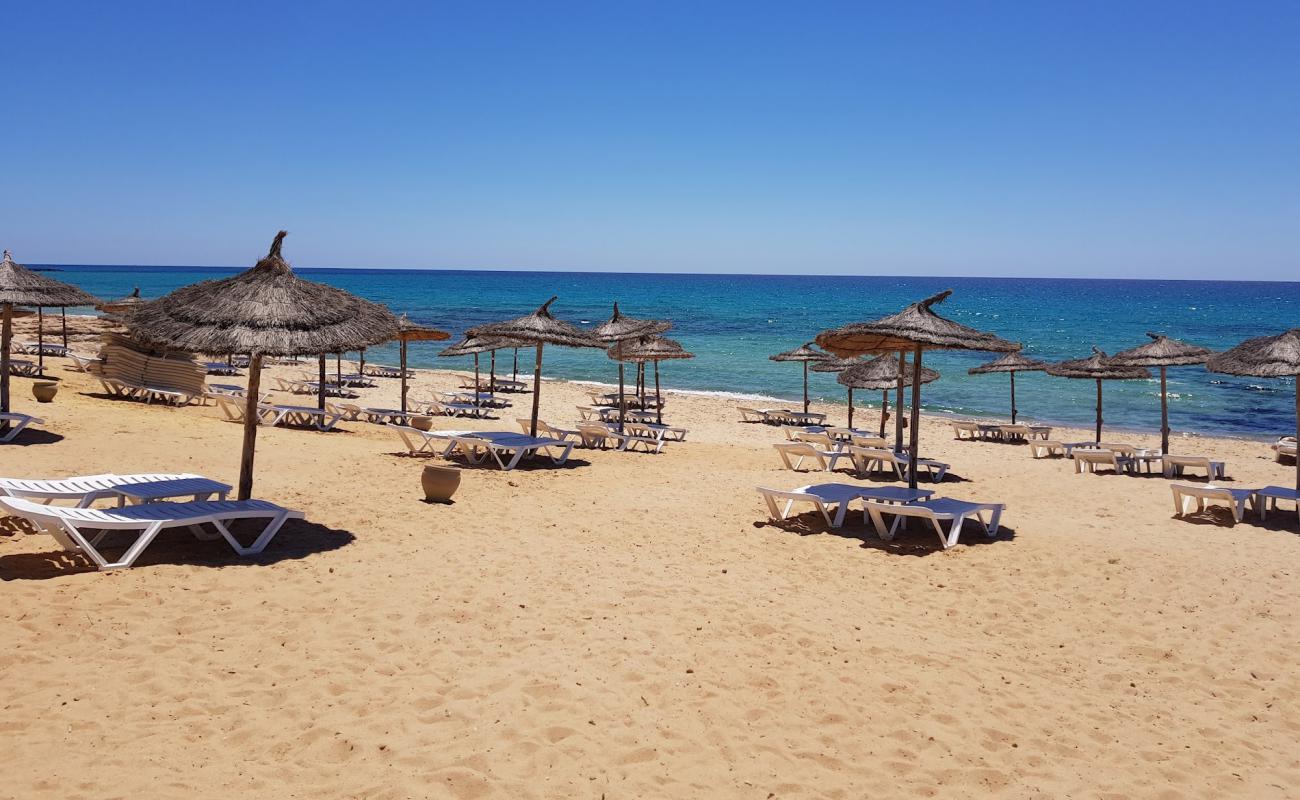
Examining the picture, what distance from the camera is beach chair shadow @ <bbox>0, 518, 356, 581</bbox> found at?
19.5 ft

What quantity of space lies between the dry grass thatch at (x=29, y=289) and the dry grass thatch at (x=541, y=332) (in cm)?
563

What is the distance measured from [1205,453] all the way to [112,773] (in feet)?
69.5

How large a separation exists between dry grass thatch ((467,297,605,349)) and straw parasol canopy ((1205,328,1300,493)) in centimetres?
874

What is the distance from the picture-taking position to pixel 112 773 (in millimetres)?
3559

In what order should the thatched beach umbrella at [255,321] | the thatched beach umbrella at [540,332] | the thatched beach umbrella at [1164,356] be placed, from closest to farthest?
the thatched beach umbrella at [255,321] → the thatched beach umbrella at [540,332] → the thatched beach umbrella at [1164,356]

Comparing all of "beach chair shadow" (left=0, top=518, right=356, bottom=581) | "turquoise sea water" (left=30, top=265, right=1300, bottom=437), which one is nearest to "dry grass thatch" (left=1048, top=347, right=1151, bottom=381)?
"turquoise sea water" (left=30, top=265, right=1300, bottom=437)

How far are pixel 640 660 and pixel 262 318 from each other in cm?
470

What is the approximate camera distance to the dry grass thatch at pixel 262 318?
7.29m

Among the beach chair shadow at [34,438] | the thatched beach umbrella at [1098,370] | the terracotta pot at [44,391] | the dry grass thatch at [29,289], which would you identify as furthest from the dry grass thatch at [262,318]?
the thatched beach umbrella at [1098,370]

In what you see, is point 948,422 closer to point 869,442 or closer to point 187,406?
point 869,442

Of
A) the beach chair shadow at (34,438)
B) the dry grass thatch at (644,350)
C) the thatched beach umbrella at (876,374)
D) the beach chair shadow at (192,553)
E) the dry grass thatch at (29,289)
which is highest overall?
the dry grass thatch at (29,289)

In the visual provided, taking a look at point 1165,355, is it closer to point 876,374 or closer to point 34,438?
point 876,374

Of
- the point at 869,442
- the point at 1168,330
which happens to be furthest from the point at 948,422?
the point at 1168,330

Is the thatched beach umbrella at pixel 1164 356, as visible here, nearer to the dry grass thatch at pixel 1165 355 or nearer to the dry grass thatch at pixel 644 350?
the dry grass thatch at pixel 1165 355
